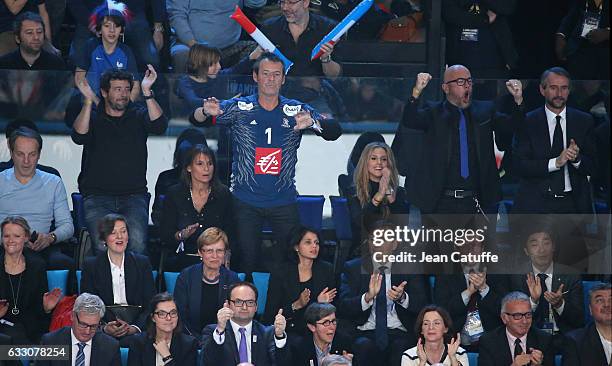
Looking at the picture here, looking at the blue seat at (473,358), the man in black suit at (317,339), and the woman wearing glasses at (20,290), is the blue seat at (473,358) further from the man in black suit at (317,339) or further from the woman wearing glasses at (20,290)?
the woman wearing glasses at (20,290)

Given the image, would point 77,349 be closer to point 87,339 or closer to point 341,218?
point 87,339

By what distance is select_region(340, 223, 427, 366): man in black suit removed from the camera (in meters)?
9.57

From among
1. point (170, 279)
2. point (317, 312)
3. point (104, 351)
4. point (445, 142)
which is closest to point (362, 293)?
point (317, 312)

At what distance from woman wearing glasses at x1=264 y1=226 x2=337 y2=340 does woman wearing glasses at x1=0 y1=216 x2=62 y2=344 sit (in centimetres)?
143

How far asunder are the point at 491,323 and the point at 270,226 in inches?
63.4

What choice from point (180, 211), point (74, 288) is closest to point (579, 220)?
point (180, 211)

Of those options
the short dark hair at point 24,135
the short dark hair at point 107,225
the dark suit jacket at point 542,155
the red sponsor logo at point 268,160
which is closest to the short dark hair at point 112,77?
the short dark hair at point 24,135

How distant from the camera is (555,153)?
9820 mm

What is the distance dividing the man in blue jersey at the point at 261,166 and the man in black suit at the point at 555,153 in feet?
4.45

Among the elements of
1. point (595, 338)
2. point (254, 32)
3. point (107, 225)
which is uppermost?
point (254, 32)

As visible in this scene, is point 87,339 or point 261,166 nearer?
point 87,339

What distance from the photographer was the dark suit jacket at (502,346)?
377 inches

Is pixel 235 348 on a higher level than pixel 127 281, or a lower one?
lower

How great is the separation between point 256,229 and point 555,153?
2086mm
